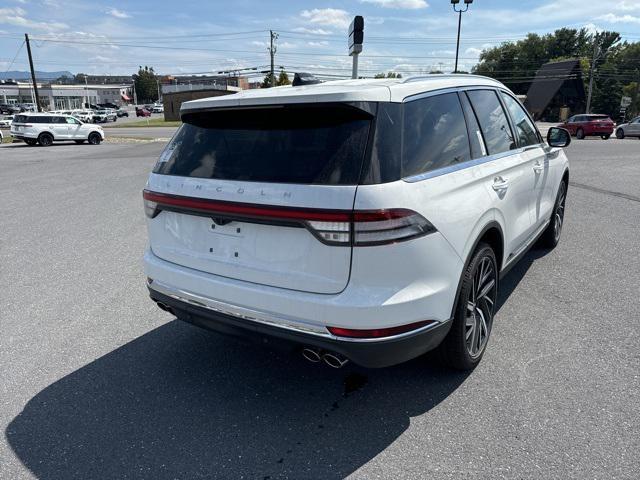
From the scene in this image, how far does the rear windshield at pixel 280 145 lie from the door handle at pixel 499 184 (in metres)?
1.30

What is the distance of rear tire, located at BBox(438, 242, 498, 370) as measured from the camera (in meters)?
2.87

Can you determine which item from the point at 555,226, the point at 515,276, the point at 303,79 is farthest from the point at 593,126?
the point at 303,79

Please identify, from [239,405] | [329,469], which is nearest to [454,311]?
[329,469]

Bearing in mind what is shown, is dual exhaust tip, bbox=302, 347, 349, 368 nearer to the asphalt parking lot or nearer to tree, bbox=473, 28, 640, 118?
the asphalt parking lot

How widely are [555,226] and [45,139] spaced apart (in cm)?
2951

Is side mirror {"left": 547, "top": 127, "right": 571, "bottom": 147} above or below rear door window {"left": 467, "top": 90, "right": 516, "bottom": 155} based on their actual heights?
below

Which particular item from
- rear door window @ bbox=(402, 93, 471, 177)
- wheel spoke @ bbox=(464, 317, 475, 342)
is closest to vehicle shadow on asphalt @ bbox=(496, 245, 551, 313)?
wheel spoke @ bbox=(464, 317, 475, 342)

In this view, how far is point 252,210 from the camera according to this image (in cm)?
248

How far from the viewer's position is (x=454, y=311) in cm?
277

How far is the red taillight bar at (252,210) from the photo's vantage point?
229cm

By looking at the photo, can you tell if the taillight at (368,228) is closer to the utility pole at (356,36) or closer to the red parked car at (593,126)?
the utility pole at (356,36)

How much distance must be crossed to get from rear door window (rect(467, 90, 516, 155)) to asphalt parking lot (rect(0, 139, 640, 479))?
1.43 meters

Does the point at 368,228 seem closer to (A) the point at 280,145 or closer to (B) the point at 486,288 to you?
(A) the point at 280,145

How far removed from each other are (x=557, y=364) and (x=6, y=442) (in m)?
3.41
